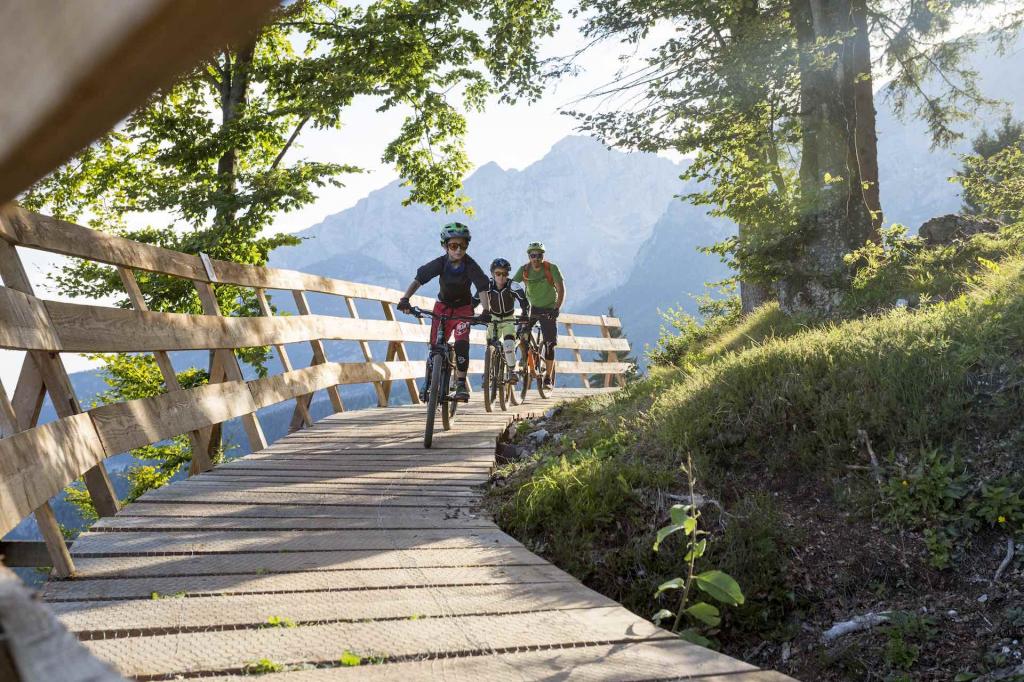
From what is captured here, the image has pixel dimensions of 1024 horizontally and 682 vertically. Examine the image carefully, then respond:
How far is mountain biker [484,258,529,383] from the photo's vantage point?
9.93 m

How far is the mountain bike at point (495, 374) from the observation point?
10562 millimetres

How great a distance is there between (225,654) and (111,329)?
2.69 m

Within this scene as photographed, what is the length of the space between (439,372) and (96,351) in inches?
172

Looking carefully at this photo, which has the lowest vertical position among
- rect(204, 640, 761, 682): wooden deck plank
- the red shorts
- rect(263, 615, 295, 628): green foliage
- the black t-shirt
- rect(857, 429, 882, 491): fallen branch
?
rect(857, 429, 882, 491): fallen branch

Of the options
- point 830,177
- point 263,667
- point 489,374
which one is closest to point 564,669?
point 263,667

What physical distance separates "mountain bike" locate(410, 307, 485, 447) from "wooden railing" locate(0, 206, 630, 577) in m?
1.37

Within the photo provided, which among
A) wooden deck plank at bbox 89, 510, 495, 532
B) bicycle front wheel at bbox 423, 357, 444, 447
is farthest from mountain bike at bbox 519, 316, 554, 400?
wooden deck plank at bbox 89, 510, 495, 532

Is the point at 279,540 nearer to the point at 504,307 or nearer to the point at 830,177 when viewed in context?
the point at 504,307

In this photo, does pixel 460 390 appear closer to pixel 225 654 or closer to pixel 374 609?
pixel 374 609

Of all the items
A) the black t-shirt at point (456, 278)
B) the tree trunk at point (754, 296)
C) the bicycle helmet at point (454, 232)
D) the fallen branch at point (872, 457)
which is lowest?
the fallen branch at point (872, 457)

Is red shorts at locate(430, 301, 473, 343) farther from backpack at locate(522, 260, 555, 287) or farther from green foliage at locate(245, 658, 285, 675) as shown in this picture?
green foliage at locate(245, 658, 285, 675)

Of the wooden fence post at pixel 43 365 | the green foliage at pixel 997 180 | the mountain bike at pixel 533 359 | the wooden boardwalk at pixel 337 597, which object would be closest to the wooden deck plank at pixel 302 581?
the wooden boardwalk at pixel 337 597

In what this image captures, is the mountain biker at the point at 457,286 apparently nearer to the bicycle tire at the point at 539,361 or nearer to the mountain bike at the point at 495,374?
the mountain bike at the point at 495,374

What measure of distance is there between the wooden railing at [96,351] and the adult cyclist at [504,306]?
2.58 metres
